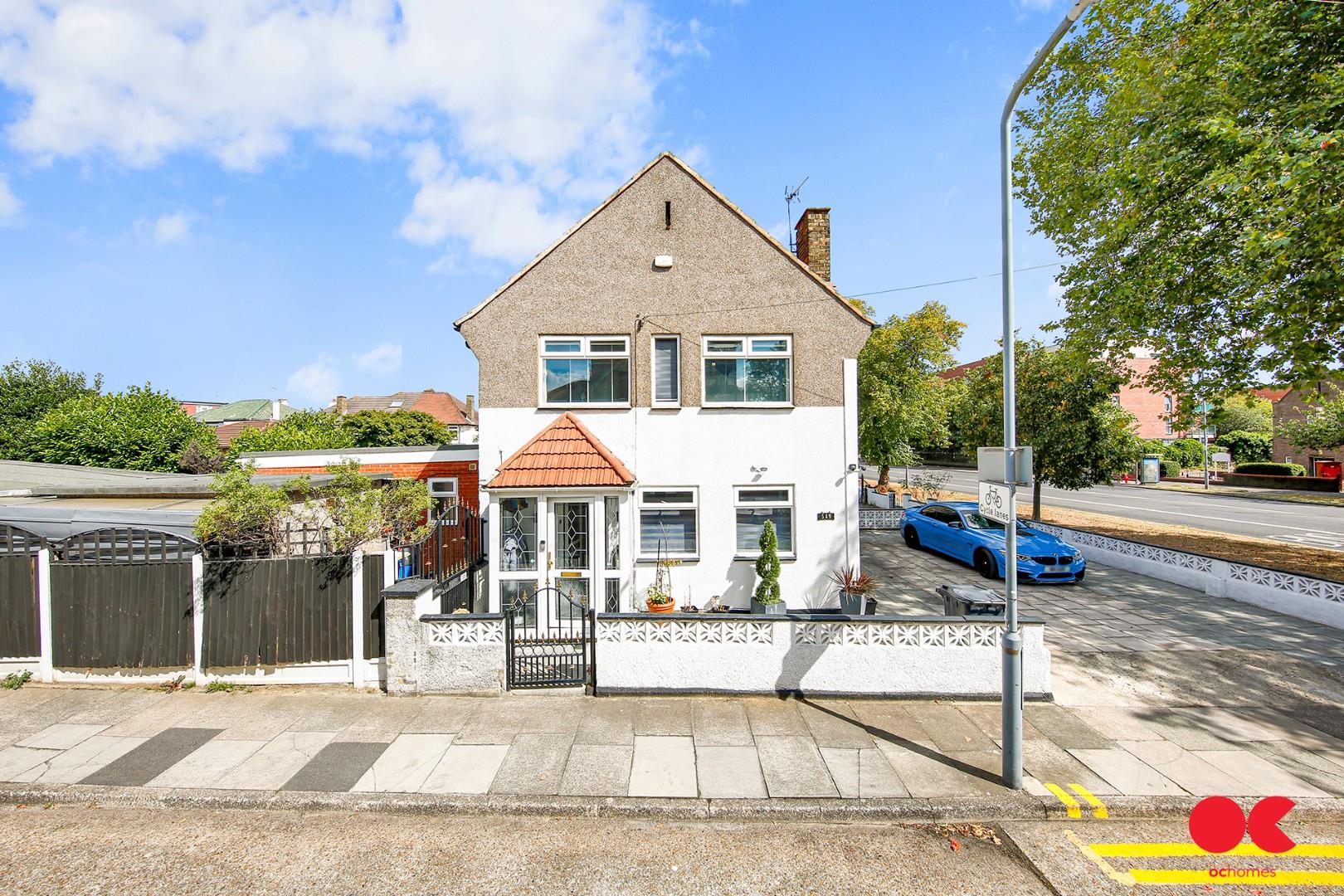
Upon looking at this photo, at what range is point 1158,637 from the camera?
9.57m

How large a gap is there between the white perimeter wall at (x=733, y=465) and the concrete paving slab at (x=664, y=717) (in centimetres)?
308

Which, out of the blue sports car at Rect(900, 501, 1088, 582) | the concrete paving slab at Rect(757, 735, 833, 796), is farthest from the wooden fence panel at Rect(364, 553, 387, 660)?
the blue sports car at Rect(900, 501, 1088, 582)

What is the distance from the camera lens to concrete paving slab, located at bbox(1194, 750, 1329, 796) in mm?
5426

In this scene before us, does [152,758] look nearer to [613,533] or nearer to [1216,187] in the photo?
[613,533]

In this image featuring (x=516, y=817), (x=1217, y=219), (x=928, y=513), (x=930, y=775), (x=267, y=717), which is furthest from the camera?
(x=928, y=513)

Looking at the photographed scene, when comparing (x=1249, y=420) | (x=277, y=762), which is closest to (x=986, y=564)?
(x=277, y=762)

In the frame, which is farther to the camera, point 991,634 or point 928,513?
point 928,513

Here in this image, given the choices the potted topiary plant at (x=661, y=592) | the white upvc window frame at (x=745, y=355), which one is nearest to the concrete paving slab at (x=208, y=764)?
the potted topiary plant at (x=661, y=592)

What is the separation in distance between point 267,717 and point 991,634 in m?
9.11

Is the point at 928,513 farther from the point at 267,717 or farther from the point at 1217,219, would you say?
the point at 267,717

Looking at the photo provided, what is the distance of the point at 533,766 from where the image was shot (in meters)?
5.75

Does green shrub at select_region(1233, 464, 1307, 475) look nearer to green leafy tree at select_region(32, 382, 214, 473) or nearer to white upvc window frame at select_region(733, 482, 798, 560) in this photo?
white upvc window frame at select_region(733, 482, 798, 560)

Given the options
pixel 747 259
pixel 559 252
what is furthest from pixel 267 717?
pixel 747 259

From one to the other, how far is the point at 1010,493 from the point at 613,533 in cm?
615
